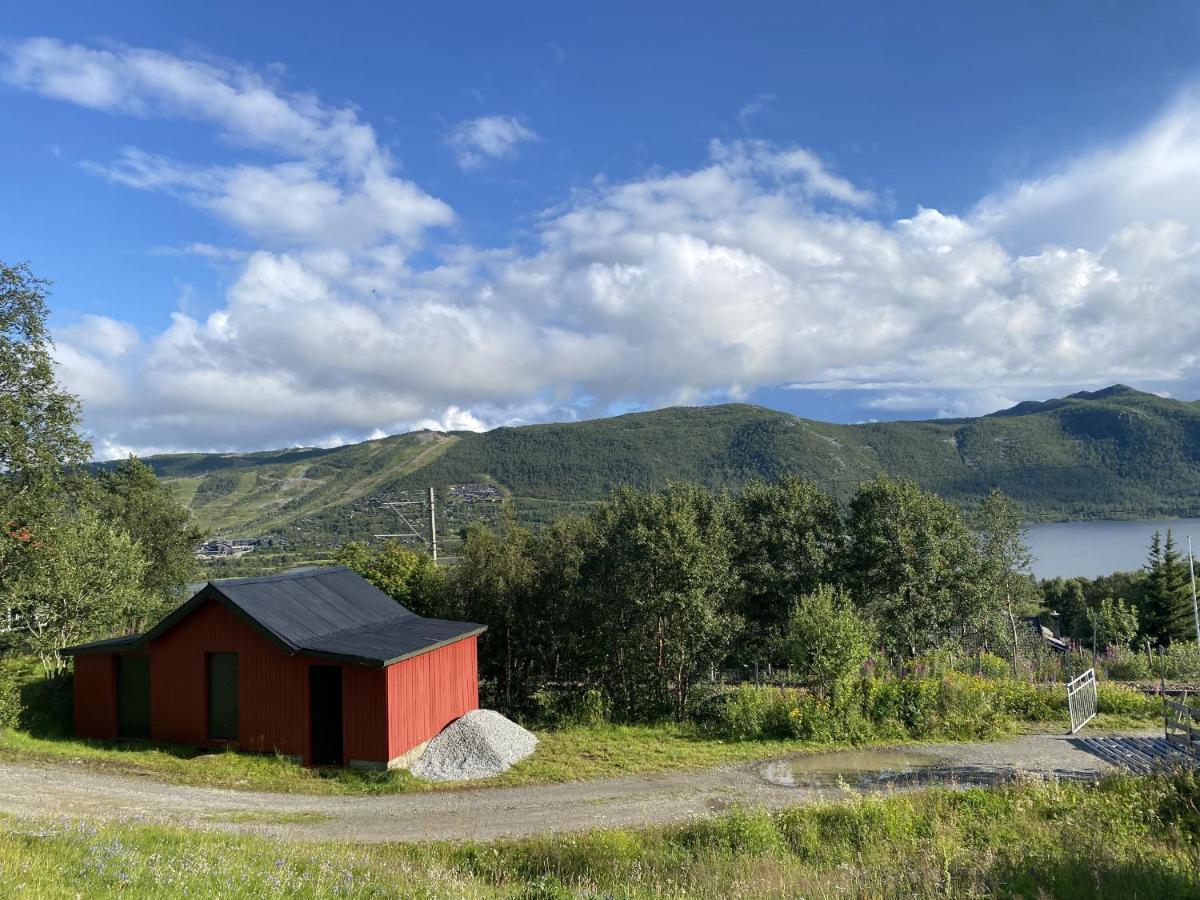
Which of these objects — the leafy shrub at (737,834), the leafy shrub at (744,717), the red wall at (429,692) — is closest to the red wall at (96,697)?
the red wall at (429,692)

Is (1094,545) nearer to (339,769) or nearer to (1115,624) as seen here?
(1115,624)

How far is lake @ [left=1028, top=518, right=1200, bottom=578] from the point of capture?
79000 mm

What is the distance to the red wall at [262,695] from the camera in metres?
16.0

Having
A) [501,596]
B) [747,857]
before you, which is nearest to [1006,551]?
[501,596]

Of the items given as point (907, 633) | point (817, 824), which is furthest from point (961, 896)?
point (907, 633)

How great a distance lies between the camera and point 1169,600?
3472cm

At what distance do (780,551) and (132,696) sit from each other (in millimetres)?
19305

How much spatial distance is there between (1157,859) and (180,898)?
8.22 m

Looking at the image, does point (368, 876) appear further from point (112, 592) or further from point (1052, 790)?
point (112, 592)

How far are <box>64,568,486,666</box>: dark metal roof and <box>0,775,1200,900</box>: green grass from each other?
21.6 feet

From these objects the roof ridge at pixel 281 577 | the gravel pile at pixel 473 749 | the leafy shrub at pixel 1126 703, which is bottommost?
the leafy shrub at pixel 1126 703

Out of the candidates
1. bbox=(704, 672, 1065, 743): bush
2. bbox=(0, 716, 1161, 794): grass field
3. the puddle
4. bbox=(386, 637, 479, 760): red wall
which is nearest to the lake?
bbox=(704, 672, 1065, 743): bush

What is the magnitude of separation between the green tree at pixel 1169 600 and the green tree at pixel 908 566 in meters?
18.0

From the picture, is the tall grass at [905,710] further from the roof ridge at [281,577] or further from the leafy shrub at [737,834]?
the roof ridge at [281,577]
